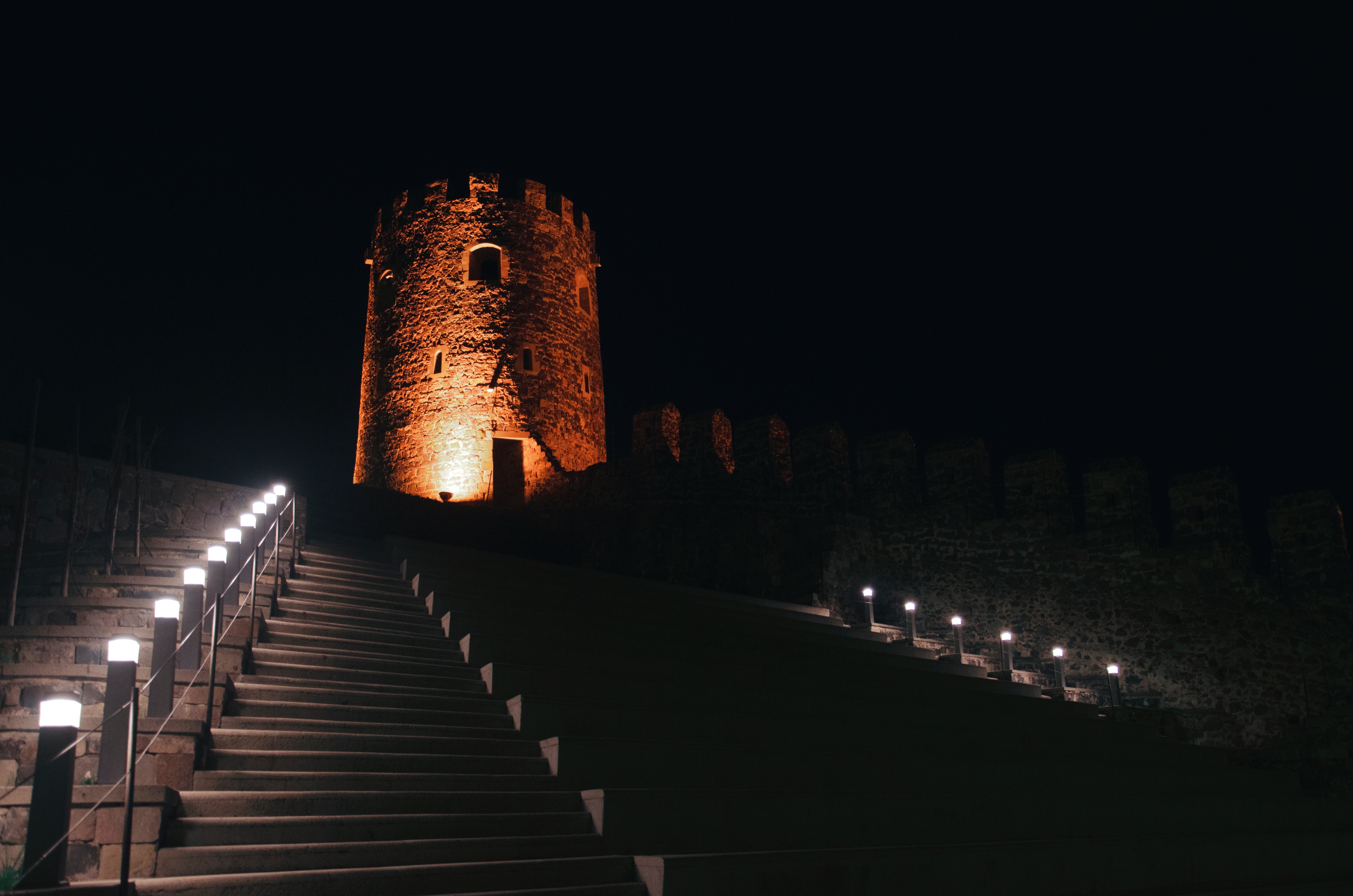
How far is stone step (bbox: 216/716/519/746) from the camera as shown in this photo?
15.1 feet

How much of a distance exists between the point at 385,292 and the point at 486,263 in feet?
7.75

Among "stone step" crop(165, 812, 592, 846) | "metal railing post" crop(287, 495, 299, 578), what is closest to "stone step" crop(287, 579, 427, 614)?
"metal railing post" crop(287, 495, 299, 578)

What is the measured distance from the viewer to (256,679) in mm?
5109

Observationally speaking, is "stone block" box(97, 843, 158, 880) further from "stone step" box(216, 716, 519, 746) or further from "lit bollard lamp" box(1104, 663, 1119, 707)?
"lit bollard lamp" box(1104, 663, 1119, 707)

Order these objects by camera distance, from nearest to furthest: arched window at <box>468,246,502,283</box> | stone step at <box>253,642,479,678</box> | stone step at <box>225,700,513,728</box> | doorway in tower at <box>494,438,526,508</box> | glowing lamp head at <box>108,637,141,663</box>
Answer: glowing lamp head at <box>108,637,141,663</box> → stone step at <box>225,700,513,728</box> → stone step at <box>253,642,479,678</box> → doorway in tower at <box>494,438,526,508</box> → arched window at <box>468,246,502,283</box>

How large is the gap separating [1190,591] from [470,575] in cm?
773

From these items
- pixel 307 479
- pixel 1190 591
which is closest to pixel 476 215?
pixel 307 479

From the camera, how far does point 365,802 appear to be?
4188 millimetres

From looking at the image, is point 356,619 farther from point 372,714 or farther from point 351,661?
point 372,714

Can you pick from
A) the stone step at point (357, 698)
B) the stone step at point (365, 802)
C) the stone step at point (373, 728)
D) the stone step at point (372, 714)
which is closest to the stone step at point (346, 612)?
the stone step at point (357, 698)

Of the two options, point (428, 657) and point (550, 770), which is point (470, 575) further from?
point (550, 770)

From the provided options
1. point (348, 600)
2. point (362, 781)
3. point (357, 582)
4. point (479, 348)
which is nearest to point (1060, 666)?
point (357, 582)

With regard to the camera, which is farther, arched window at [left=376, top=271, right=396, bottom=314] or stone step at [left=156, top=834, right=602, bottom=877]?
arched window at [left=376, top=271, right=396, bottom=314]

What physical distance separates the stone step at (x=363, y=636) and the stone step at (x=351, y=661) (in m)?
0.13
